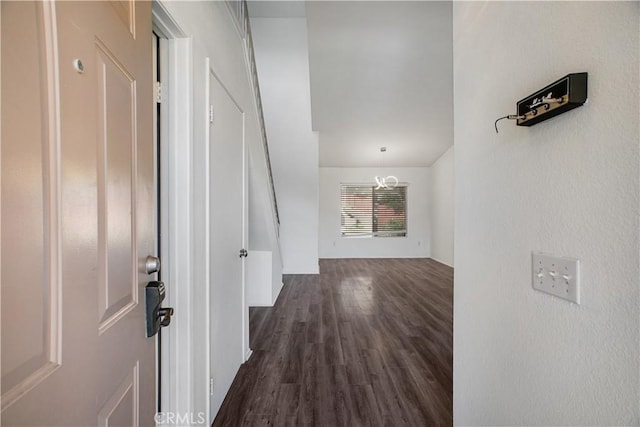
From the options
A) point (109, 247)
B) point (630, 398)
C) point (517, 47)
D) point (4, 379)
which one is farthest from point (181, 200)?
point (630, 398)

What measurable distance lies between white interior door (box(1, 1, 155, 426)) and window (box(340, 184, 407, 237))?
764cm

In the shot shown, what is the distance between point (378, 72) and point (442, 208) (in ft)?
13.7

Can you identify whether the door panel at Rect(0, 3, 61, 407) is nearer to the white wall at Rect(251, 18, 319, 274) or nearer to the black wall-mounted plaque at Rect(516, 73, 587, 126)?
the black wall-mounted plaque at Rect(516, 73, 587, 126)

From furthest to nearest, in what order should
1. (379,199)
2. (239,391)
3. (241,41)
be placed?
(379,199), (241,41), (239,391)

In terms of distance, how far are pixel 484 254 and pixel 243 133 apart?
2.01 meters

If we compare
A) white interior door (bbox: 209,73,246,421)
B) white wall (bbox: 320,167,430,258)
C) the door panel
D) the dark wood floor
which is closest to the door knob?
the door panel

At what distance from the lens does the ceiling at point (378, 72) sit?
350cm

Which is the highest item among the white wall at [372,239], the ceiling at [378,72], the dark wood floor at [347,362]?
the ceiling at [378,72]

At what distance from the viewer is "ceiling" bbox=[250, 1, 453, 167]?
350 cm

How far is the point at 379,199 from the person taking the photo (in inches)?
333

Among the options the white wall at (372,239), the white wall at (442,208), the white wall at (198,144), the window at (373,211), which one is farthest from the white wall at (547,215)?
the window at (373,211)

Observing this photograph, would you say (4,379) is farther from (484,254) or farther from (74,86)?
(484,254)

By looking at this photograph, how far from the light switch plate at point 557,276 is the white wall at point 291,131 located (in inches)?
188

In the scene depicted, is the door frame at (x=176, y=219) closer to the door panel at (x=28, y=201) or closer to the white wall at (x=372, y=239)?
the door panel at (x=28, y=201)
